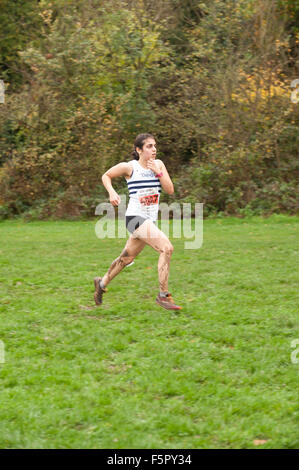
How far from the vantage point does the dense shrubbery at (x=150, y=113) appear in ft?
54.6

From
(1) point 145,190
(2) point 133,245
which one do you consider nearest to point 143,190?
(1) point 145,190

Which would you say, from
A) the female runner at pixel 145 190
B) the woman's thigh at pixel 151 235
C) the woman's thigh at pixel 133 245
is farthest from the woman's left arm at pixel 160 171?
the woman's thigh at pixel 133 245

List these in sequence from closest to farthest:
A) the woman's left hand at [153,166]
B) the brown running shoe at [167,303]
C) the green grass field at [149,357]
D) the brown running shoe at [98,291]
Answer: the green grass field at [149,357] < the woman's left hand at [153,166] < the brown running shoe at [167,303] < the brown running shoe at [98,291]

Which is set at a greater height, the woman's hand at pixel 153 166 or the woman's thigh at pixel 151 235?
the woman's hand at pixel 153 166

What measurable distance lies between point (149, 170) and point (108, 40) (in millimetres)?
12251

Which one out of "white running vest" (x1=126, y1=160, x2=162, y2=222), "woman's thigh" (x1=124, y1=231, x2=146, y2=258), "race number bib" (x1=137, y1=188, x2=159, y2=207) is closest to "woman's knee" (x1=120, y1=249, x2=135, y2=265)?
"woman's thigh" (x1=124, y1=231, x2=146, y2=258)

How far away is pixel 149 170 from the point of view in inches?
263

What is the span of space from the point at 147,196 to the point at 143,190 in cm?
8

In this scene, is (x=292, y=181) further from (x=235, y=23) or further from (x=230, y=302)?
(x=230, y=302)

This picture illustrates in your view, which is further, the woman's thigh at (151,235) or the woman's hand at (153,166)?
the woman's thigh at (151,235)

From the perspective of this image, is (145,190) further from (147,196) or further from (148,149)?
(148,149)

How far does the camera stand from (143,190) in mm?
6680

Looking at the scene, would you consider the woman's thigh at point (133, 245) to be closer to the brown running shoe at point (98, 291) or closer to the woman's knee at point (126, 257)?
the woman's knee at point (126, 257)

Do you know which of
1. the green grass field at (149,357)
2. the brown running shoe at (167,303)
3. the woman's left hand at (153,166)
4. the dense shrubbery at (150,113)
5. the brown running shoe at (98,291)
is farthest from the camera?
the dense shrubbery at (150,113)
